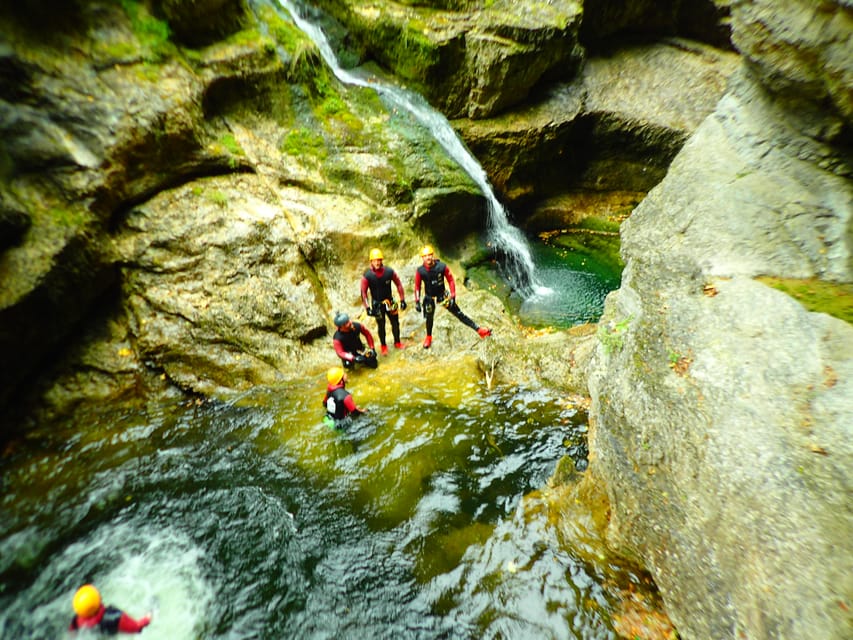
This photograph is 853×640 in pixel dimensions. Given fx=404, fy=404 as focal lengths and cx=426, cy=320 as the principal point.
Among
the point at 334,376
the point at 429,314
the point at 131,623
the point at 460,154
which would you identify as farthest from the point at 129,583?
the point at 460,154

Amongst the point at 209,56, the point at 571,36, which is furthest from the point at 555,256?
the point at 209,56

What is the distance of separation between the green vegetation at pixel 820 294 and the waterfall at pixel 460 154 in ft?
25.5

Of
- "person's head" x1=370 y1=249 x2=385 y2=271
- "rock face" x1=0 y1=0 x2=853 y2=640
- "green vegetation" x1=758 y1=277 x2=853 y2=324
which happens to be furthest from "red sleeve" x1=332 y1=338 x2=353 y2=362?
"green vegetation" x1=758 y1=277 x2=853 y2=324

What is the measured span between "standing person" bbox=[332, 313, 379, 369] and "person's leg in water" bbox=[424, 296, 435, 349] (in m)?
1.15

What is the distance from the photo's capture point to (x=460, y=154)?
1204 centimetres

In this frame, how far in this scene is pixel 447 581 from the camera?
4512mm

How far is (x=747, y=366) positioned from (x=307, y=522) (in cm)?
522

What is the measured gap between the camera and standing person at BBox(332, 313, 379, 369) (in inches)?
286

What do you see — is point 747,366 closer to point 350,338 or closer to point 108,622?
point 350,338

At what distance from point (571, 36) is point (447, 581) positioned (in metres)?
14.8

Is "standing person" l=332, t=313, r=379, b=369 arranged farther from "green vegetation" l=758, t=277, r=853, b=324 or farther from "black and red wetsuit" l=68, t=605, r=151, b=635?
"green vegetation" l=758, t=277, r=853, b=324

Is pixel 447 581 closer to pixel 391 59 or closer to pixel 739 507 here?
pixel 739 507

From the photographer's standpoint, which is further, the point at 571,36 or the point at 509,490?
the point at 571,36

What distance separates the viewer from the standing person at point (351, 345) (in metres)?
7.27
